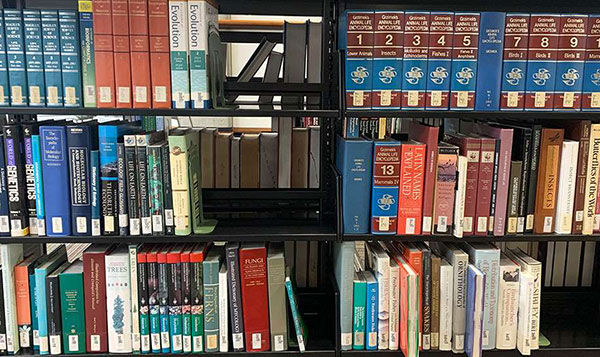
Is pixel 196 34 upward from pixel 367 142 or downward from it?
upward

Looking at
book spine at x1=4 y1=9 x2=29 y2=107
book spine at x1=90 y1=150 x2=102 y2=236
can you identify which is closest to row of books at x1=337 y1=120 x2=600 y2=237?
book spine at x1=90 y1=150 x2=102 y2=236

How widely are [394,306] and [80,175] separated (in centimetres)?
105

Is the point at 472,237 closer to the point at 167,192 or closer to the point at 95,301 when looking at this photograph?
the point at 167,192

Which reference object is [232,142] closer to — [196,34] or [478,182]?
[196,34]

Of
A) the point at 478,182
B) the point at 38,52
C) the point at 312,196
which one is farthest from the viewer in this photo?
the point at 312,196

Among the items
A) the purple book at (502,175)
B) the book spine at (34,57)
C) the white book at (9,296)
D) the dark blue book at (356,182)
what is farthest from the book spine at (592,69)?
the white book at (9,296)

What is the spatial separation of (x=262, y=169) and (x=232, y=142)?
0.14 m

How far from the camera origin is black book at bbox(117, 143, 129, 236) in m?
1.41

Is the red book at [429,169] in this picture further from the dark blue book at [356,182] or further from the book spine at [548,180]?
the book spine at [548,180]

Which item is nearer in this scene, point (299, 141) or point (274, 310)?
point (274, 310)

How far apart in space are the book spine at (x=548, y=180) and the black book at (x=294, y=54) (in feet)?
2.56

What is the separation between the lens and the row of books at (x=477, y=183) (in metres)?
1.45

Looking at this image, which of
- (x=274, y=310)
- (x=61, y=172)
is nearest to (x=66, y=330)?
(x=61, y=172)

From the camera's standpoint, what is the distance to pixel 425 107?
1.43 metres
